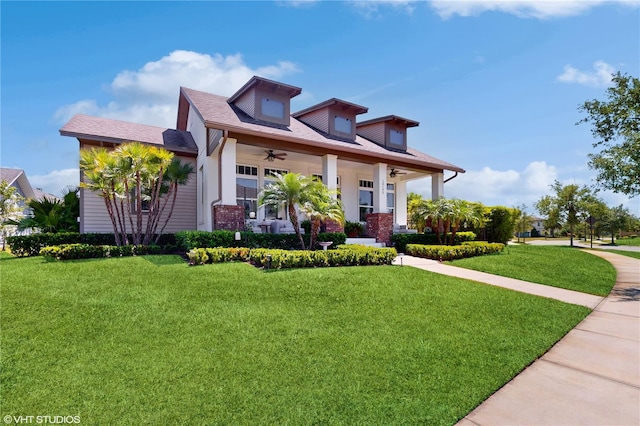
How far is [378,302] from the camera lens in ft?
19.8

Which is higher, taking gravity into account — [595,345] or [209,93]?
[209,93]

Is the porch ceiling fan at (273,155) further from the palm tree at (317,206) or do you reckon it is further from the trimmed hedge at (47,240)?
the trimmed hedge at (47,240)

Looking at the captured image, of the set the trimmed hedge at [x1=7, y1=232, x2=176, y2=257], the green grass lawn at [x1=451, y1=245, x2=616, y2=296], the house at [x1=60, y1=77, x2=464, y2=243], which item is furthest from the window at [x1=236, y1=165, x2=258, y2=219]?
the green grass lawn at [x1=451, y1=245, x2=616, y2=296]

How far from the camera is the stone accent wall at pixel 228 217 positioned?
11.0 metres

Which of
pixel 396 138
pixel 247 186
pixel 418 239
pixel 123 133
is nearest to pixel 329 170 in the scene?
pixel 247 186

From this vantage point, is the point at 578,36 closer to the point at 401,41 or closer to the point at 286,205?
the point at 401,41

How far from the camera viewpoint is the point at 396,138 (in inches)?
697

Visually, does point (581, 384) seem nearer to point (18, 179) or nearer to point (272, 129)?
point (272, 129)

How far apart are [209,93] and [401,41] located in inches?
362

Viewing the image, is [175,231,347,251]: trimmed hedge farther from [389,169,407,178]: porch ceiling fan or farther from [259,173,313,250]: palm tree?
[389,169,407,178]: porch ceiling fan

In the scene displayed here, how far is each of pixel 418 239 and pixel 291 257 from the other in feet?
26.9

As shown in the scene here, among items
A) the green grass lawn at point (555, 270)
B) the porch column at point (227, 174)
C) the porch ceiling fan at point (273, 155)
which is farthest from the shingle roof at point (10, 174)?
the green grass lawn at point (555, 270)

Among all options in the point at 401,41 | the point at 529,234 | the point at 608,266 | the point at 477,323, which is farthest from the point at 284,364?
the point at 529,234

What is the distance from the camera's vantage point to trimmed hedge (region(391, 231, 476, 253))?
572 inches
